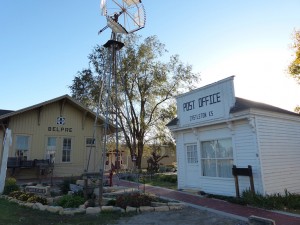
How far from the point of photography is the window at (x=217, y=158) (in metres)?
10.5

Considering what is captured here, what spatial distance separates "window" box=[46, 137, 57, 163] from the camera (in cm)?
1703

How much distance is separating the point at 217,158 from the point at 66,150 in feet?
36.7

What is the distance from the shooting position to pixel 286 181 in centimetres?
1007

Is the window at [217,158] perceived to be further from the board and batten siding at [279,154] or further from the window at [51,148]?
the window at [51,148]

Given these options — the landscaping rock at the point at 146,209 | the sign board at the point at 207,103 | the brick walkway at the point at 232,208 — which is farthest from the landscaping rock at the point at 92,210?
the sign board at the point at 207,103

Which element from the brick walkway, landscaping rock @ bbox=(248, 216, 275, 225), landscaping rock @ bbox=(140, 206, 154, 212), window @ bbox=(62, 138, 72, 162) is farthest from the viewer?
window @ bbox=(62, 138, 72, 162)

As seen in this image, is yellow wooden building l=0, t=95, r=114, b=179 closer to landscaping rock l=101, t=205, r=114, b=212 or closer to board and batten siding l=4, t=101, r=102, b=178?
board and batten siding l=4, t=101, r=102, b=178

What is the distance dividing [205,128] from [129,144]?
1471 centimetres

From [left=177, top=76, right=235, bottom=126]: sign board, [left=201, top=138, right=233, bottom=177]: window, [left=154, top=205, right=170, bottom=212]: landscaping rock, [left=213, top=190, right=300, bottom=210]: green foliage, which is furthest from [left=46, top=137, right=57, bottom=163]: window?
[left=213, top=190, right=300, bottom=210]: green foliage

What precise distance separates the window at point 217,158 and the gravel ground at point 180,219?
9.67 feet

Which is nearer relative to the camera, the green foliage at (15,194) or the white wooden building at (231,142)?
the white wooden building at (231,142)

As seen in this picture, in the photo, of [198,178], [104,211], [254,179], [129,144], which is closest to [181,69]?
[129,144]

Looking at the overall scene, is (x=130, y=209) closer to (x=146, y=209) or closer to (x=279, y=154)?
(x=146, y=209)

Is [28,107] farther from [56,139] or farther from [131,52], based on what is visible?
[131,52]
